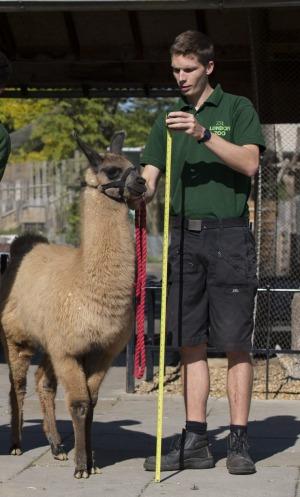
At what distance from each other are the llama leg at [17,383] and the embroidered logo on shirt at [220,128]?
6.43 feet

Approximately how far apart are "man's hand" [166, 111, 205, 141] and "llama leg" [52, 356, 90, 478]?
152cm

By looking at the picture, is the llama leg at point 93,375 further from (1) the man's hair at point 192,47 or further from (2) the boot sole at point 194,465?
(1) the man's hair at point 192,47

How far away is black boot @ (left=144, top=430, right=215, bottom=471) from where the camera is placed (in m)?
7.21

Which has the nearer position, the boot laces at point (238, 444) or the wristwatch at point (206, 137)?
the wristwatch at point (206, 137)

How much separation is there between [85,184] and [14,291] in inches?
38.1

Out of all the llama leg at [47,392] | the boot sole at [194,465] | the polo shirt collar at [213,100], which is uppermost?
the polo shirt collar at [213,100]

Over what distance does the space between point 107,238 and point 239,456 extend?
60.9 inches

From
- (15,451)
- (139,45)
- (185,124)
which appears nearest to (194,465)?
(15,451)

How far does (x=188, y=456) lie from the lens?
23.7 ft

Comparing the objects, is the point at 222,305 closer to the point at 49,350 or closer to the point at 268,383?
the point at 49,350

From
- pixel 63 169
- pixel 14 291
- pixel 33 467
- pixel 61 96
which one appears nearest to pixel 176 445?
pixel 33 467

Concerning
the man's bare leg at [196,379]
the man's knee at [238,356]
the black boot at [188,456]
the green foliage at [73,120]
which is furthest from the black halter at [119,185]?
the green foliage at [73,120]

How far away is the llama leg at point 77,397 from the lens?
7.00 metres

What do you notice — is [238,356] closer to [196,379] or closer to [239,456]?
[196,379]
